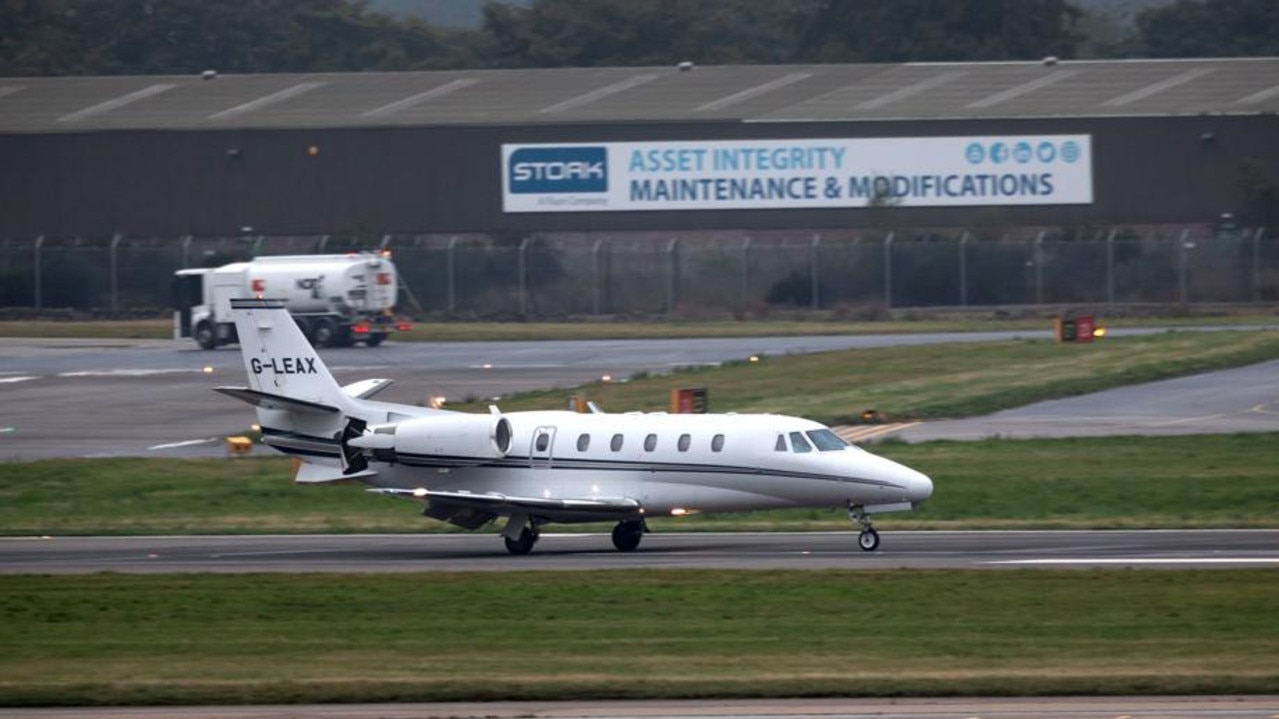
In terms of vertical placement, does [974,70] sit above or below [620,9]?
below

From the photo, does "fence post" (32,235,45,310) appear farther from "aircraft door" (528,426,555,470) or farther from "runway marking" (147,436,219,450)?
"aircraft door" (528,426,555,470)

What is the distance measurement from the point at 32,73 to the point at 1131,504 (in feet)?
341

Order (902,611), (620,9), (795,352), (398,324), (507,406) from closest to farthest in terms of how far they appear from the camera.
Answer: (902,611) → (507,406) → (795,352) → (398,324) → (620,9)

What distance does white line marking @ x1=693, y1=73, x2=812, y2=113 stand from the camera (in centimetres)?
8778

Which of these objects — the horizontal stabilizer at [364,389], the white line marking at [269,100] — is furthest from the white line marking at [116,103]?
the horizontal stabilizer at [364,389]

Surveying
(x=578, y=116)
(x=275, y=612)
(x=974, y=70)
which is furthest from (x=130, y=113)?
(x=275, y=612)

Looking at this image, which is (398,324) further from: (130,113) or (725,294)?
(130,113)

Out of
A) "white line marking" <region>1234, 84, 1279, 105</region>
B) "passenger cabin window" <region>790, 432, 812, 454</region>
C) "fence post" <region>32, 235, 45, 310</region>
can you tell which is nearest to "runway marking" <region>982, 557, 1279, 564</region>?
"passenger cabin window" <region>790, 432, 812, 454</region>

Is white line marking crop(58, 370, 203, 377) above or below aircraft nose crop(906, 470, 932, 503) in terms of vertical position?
above

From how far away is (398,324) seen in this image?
74.4m

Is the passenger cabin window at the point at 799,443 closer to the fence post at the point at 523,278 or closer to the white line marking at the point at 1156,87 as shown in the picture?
the fence post at the point at 523,278

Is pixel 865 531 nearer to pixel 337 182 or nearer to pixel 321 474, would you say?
pixel 321 474

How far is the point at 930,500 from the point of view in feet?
123

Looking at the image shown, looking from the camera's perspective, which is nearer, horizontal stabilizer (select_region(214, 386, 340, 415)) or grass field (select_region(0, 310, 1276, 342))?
horizontal stabilizer (select_region(214, 386, 340, 415))
